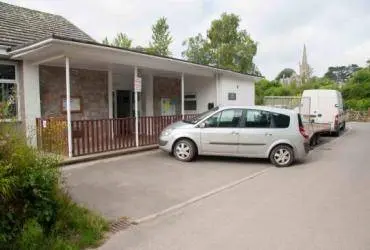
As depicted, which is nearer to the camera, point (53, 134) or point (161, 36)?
point (53, 134)

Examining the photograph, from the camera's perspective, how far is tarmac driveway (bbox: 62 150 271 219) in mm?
6273

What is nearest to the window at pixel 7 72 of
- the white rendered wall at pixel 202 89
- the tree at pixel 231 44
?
the white rendered wall at pixel 202 89

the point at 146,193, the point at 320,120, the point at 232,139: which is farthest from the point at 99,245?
the point at 320,120

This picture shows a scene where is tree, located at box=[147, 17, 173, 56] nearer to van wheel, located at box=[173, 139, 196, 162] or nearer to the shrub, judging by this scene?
van wheel, located at box=[173, 139, 196, 162]

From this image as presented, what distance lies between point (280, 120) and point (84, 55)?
588cm

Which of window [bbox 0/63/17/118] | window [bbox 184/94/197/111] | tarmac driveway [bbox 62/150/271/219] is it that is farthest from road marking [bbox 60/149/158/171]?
window [bbox 184/94/197/111]

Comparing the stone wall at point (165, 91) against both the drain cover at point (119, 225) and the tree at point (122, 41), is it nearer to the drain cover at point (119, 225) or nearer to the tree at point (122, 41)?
the drain cover at point (119, 225)

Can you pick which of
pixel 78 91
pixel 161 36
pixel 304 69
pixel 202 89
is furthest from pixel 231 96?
pixel 304 69

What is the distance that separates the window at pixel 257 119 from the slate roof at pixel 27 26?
20.4 feet

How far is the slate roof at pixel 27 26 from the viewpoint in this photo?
37.6 feet

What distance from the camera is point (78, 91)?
12.8 meters

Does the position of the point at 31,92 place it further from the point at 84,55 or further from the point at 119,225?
the point at 119,225

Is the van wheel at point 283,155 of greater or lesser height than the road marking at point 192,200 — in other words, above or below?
above

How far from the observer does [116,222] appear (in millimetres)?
5309
